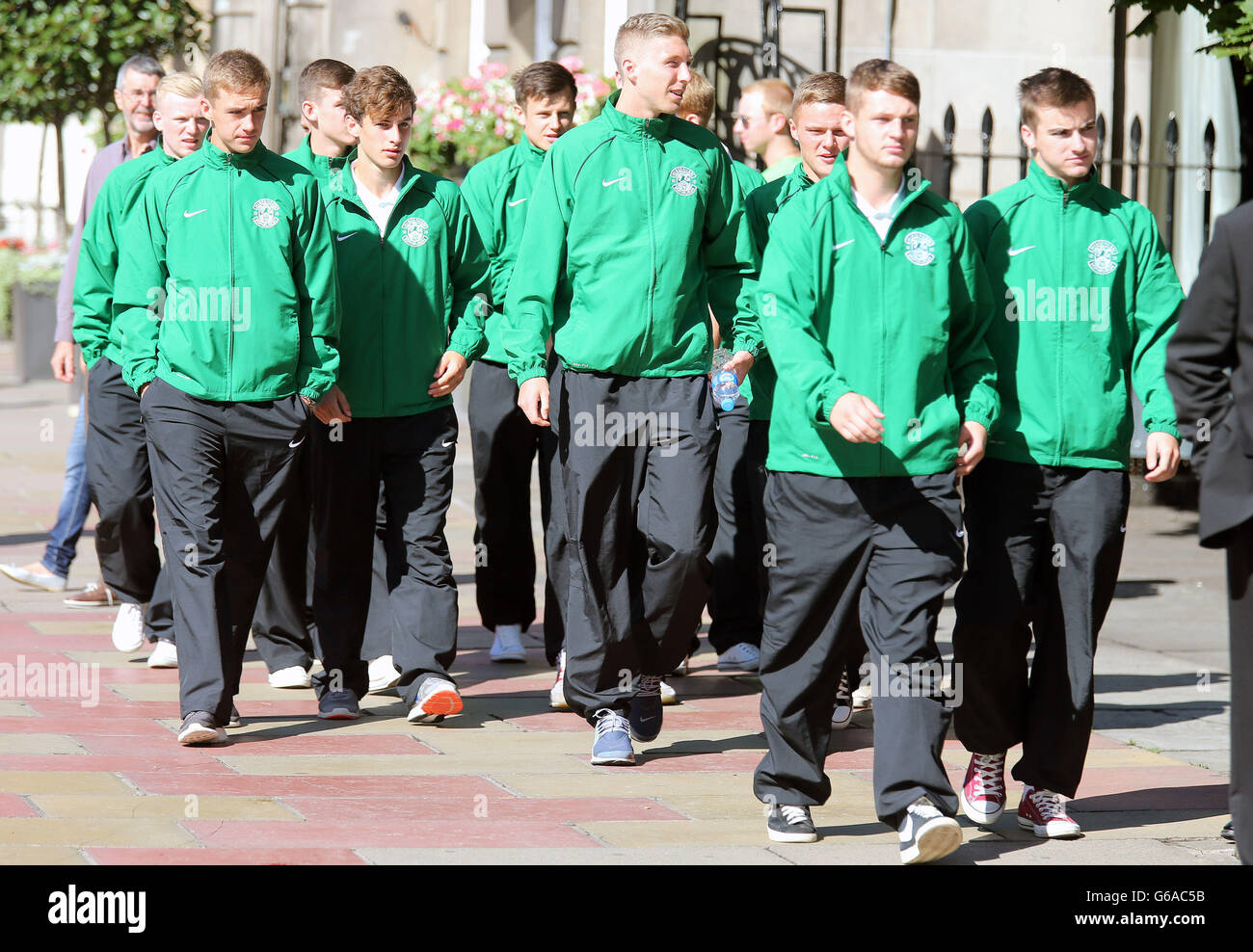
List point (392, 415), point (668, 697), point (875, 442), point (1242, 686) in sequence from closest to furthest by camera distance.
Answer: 1. point (1242, 686)
2. point (875, 442)
3. point (392, 415)
4. point (668, 697)

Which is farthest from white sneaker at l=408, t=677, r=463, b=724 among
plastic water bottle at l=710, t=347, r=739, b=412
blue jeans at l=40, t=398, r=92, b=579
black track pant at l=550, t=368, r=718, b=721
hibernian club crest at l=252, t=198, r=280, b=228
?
blue jeans at l=40, t=398, r=92, b=579

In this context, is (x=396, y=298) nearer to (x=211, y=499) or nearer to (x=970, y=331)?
(x=211, y=499)

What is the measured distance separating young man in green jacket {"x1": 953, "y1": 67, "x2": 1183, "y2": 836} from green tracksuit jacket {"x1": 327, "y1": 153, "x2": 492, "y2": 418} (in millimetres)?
2173

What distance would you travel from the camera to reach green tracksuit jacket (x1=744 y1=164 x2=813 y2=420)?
6.62m

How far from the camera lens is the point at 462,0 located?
2006 centimetres

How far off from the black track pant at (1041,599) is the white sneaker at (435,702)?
76.5 inches

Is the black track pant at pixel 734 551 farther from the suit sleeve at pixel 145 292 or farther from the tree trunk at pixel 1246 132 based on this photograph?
the tree trunk at pixel 1246 132

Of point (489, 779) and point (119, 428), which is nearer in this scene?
point (489, 779)

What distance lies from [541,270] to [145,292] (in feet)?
4.42

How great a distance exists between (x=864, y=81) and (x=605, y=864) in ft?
6.98

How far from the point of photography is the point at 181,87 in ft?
23.0

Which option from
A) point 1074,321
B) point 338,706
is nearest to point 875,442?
point 1074,321

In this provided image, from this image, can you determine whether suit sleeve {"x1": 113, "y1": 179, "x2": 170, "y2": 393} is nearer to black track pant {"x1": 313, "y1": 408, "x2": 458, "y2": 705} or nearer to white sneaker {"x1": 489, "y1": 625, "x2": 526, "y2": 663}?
black track pant {"x1": 313, "y1": 408, "x2": 458, "y2": 705}

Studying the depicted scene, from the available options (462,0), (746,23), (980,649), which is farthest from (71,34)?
(980,649)
